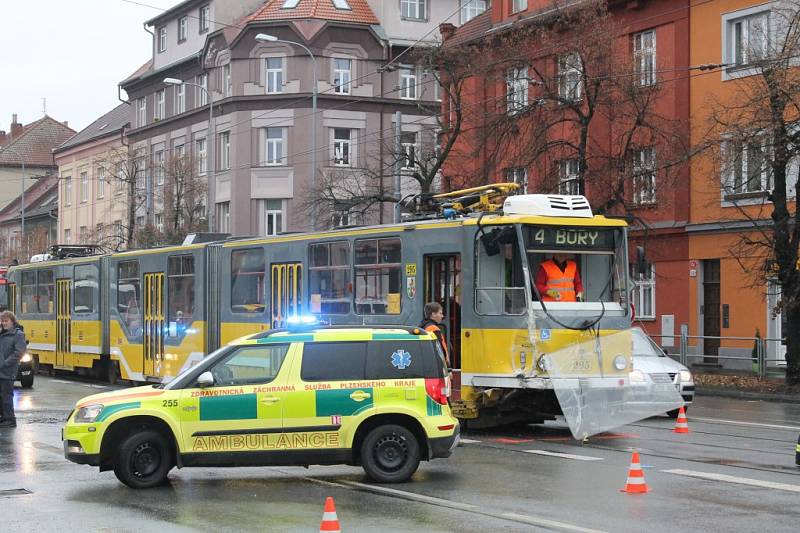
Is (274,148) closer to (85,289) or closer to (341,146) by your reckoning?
(341,146)

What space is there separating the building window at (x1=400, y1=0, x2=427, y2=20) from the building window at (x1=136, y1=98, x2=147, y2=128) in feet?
54.4

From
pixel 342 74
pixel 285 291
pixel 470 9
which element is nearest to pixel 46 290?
pixel 285 291

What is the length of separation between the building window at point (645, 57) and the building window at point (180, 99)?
3261cm

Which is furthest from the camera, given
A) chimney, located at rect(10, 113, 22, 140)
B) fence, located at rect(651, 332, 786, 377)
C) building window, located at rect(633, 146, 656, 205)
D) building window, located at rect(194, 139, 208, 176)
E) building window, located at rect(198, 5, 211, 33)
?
chimney, located at rect(10, 113, 22, 140)

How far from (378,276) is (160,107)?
168 ft

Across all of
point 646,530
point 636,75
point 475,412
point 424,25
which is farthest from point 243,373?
point 424,25

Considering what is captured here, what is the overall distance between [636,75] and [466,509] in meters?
23.5

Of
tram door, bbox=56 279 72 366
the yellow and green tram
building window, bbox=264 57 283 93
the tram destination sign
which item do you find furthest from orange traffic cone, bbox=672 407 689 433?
building window, bbox=264 57 283 93

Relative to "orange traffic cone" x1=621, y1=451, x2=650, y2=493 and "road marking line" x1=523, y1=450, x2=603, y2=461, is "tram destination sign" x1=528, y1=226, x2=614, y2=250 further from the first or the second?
"orange traffic cone" x1=621, y1=451, x2=650, y2=493

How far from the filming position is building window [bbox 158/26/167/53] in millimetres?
68875

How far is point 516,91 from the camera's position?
3578 centimetres

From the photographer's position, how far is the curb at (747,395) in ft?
90.6

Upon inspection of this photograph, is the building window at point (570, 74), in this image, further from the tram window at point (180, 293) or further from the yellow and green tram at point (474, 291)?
the yellow and green tram at point (474, 291)

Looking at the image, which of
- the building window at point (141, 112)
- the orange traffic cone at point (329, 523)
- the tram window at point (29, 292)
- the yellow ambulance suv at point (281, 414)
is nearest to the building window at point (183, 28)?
the building window at point (141, 112)
